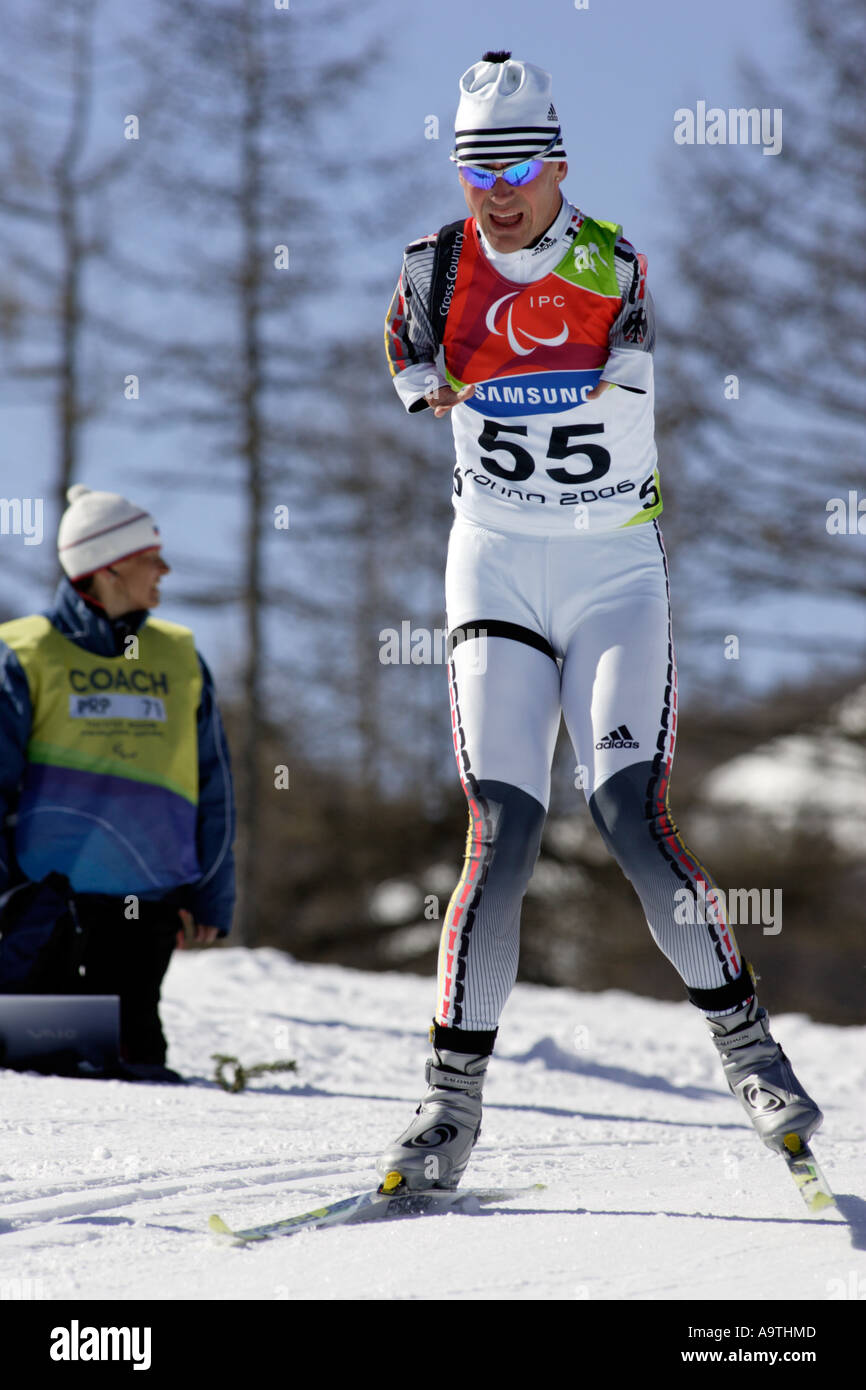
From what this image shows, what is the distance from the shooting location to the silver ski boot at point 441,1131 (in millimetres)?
2705

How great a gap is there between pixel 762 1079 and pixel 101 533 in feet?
11.3

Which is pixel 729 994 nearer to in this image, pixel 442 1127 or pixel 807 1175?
pixel 807 1175

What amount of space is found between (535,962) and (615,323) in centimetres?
1723

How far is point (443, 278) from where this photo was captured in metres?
2.99

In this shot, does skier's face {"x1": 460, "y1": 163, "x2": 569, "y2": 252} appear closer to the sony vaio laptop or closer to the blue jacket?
the blue jacket

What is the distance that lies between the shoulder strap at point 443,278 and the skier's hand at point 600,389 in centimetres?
36

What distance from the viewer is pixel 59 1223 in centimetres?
253

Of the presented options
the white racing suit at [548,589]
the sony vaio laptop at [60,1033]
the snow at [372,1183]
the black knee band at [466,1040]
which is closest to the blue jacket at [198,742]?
the sony vaio laptop at [60,1033]

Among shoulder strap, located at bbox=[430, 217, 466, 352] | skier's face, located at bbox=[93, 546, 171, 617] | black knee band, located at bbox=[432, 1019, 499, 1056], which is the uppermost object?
shoulder strap, located at bbox=[430, 217, 466, 352]

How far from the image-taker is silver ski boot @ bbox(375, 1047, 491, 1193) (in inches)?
106

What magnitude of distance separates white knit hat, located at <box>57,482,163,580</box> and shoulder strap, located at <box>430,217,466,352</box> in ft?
8.35

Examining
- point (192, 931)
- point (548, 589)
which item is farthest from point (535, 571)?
point (192, 931)

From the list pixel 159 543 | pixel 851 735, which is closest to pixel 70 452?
pixel 159 543

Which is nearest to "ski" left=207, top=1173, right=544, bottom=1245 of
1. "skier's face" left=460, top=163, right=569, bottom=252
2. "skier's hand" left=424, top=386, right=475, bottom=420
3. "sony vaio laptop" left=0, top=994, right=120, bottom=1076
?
"skier's hand" left=424, top=386, right=475, bottom=420
